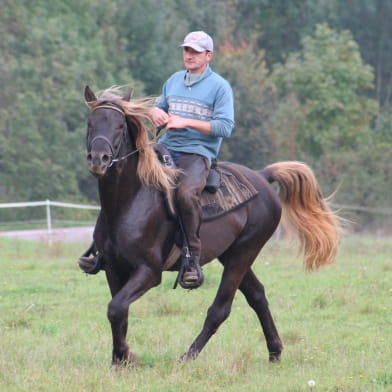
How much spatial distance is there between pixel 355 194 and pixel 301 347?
83.5 feet

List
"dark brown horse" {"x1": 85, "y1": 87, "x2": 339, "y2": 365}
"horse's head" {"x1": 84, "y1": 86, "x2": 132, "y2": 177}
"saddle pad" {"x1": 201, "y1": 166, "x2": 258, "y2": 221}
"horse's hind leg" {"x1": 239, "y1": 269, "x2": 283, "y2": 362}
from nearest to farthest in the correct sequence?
"horse's head" {"x1": 84, "y1": 86, "x2": 132, "y2": 177}
"dark brown horse" {"x1": 85, "y1": 87, "x2": 339, "y2": 365}
"saddle pad" {"x1": 201, "y1": 166, "x2": 258, "y2": 221}
"horse's hind leg" {"x1": 239, "y1": 269, "x2": 283, "y2": 362}

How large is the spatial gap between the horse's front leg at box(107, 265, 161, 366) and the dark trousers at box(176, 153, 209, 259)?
0.43m

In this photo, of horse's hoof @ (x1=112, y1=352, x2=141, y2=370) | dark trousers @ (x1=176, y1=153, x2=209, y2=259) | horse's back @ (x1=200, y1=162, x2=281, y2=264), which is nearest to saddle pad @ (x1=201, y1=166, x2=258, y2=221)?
horse's back @ (x1=200, y1=162, x2=281, y2=264)

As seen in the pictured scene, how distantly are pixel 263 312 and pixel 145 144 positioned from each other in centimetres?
215

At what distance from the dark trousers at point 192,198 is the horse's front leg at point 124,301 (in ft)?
1.42

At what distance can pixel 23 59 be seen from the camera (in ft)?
123

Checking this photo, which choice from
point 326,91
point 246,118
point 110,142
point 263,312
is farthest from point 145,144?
point 246,118

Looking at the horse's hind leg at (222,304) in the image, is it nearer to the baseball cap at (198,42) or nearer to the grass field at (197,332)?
the grass field at (197,332)

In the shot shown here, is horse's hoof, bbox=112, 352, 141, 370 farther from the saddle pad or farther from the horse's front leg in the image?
the saddle pad

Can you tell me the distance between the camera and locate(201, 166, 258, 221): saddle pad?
7574mm

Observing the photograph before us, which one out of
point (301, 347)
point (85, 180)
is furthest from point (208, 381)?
point (85, 180)

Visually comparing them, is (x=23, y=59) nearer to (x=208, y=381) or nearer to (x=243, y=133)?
(x=243, y=133)

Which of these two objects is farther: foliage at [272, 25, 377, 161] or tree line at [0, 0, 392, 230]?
foliage at [272, 25, 377, 161]

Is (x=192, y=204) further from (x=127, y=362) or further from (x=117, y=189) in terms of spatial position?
(x=127, y=362)
